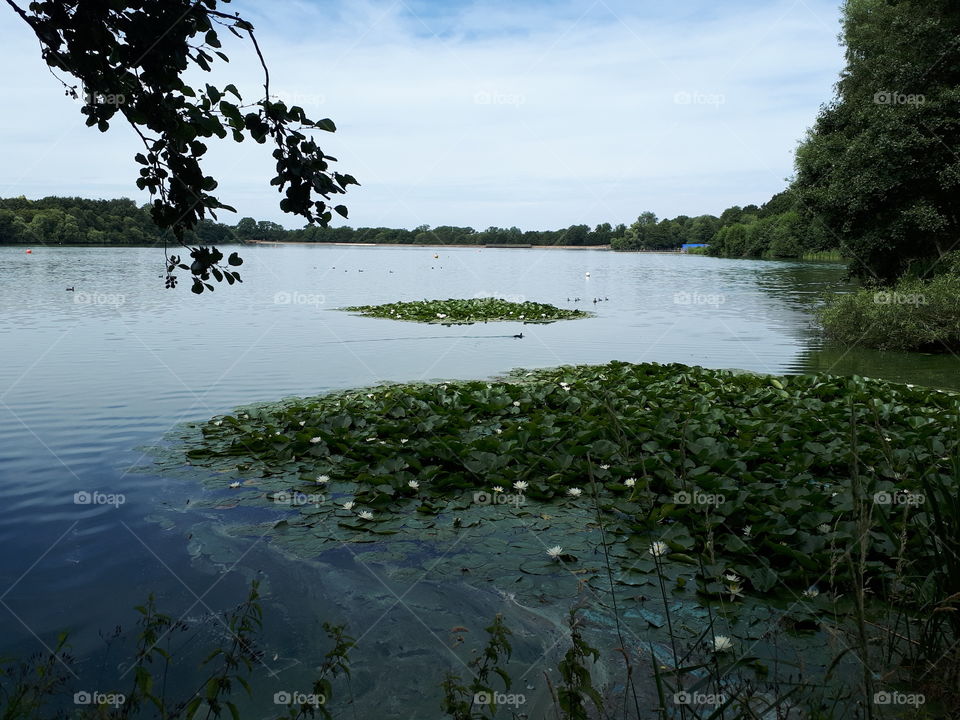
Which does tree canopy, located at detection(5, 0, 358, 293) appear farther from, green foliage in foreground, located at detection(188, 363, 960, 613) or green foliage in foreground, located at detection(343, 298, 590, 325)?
green foliage in foreground, located at detection(343, 298, 590, 325)

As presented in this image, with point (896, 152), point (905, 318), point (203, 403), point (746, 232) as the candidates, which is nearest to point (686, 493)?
point (203, 403)

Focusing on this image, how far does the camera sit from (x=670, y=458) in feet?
20.8

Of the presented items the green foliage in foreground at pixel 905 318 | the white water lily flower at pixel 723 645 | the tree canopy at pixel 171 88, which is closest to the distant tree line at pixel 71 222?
the green foliage in foreground at pixel 905 318

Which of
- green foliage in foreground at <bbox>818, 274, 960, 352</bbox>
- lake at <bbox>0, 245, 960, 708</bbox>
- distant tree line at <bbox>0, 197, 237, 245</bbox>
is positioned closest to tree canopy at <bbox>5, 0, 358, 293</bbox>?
lake at <bbox>0, 245, 960, 708</bbox>

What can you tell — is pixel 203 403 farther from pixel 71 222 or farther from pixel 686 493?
pixel 71 222

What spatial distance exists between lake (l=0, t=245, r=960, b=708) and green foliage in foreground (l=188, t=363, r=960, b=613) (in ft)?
3.33

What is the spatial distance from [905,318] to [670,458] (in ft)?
46.2

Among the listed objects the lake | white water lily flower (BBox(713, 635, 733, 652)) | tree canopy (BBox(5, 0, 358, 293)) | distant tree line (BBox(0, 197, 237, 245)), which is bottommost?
the lake

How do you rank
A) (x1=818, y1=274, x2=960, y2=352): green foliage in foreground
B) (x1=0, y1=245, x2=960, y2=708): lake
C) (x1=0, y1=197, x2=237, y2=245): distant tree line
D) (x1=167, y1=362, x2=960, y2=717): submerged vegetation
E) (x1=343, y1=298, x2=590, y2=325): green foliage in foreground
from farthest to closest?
(x1=0, y1=197, x2=237, y2=245): distant tree line
(x1=343, y1=298, x2=590, y2=325): green foliage in foreground
(x1=818, y1=274, x2=960, y2=352): green foliage in foreground
(x1=0, y1=245, x2=960, y2=708): lake
(x1=167, y1=362, x2=960, y2=717): submerged vegetation

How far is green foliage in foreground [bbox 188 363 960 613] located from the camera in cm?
452

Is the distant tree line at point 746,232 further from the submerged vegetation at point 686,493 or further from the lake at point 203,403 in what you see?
the submerged vegetation at point 686,493

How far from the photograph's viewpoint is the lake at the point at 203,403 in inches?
167

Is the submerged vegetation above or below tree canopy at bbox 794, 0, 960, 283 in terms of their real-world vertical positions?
below

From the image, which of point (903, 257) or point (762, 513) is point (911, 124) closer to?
point (903, 257)
